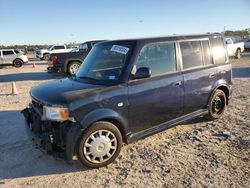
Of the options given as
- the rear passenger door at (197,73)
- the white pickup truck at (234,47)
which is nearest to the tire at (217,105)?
the rear passenger door at (197,73)

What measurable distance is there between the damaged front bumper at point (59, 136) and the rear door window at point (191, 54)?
254 centimetres

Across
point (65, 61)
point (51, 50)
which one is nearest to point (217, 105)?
point (65, 61)

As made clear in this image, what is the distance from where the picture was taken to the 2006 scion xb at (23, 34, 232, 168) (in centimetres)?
417

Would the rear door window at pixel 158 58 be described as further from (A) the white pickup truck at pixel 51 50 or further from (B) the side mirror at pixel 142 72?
(A) the white pickup truck at pixel 51 50

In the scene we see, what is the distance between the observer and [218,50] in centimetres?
625

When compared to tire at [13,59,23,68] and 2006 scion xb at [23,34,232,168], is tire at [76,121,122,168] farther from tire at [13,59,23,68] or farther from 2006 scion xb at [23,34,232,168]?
tire at [13,59,23,68]

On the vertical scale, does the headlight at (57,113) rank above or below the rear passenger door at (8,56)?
below

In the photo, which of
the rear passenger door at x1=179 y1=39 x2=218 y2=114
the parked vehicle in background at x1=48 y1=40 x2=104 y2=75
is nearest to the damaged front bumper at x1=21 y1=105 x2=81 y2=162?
the rear passenger door at x1=179 y1=39 x2=218 y2=114

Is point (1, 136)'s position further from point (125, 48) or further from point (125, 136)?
point (125, 48)

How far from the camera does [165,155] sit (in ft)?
15.4

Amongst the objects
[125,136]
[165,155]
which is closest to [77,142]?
[125,136]

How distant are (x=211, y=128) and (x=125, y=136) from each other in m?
2.18

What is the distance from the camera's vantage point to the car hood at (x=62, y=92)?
4175 mm

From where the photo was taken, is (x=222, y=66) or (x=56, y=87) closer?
(x=56, y=87)
